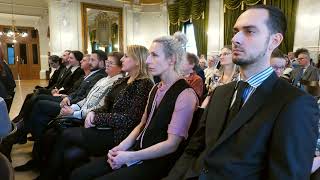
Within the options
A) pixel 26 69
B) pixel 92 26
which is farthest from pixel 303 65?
pixel 26 69

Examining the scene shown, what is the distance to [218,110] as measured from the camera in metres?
1.35

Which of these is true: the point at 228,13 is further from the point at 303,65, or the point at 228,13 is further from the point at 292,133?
the point at 292,133

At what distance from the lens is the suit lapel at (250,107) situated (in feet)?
3.83

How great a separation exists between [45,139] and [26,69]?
14.4m

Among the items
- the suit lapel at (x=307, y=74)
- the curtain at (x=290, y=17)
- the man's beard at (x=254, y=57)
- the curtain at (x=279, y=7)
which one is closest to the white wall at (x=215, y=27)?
the curtain at (x=279, y=7)

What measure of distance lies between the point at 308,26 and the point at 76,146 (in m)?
7.06

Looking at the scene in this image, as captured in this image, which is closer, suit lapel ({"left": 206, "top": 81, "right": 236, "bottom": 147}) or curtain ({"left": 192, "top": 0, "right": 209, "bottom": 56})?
suit lapel ({"left": 206, "top": 81, "right": 236, "bottom": 147})

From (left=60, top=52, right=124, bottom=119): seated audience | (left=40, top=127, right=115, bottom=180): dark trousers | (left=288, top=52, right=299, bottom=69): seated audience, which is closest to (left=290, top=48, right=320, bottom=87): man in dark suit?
(left=288, top=52, right=299, bottom=69): seated audience

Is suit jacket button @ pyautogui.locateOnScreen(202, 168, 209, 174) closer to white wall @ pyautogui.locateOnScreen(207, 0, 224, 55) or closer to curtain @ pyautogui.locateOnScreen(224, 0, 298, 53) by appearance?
curtain @ pyautogui.locateOnScreen(224, 0, 298, 53)

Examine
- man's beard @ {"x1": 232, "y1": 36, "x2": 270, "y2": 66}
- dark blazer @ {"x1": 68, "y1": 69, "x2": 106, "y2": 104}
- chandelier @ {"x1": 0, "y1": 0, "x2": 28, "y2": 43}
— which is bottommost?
dark blazer @ {"x1": 68, "y1": 69, "x2": 106, "y2": 104}

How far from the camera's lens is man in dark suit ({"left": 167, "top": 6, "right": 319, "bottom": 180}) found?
106 cm

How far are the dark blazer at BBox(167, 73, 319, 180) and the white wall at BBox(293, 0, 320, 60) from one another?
6871mm

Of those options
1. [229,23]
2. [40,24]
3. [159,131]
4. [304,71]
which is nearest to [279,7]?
[229,23]

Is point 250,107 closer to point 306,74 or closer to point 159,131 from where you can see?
point 159,131
